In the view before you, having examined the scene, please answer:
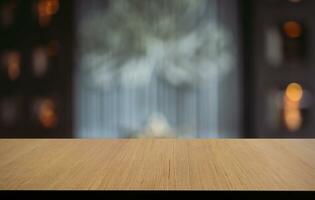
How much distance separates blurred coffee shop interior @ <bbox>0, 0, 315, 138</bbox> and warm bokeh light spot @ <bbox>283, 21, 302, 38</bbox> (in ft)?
0.95

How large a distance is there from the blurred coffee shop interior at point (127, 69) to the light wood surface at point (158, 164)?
397 centimetres

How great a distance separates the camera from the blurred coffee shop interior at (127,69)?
14.9ft

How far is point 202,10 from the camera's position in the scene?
452cm

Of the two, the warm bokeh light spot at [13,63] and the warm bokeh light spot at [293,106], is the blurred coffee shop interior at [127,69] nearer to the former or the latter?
the warm bokeh light spot at [13,63]

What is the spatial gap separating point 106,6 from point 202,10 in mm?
845

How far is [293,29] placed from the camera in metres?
4.34

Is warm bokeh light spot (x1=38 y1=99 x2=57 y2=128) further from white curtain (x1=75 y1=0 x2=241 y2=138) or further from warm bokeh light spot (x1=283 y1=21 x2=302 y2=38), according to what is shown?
warm bokeh light spot (x1=283 y1=21 x2=302 y2=38)

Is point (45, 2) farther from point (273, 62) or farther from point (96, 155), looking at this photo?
point (96, 155)

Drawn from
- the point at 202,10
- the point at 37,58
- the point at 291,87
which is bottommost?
the point at 291,87

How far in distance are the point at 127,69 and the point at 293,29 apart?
4.82 ft

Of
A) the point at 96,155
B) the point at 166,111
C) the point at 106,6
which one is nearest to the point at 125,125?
the point at 166,111

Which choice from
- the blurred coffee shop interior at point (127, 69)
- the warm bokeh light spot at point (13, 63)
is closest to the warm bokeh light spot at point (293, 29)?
the blurred coffee shop interior at point (127, 69)

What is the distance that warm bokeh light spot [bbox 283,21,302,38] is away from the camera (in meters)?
4.31
